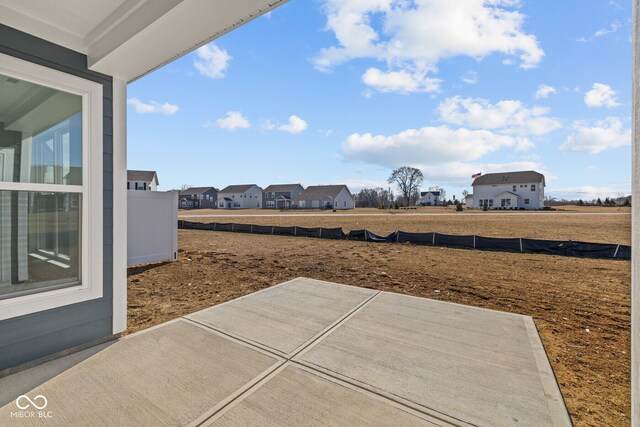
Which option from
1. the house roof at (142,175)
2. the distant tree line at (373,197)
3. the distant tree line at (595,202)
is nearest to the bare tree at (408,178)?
the distant tree line at (373,197)

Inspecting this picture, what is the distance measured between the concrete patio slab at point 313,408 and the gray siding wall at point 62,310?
183cm

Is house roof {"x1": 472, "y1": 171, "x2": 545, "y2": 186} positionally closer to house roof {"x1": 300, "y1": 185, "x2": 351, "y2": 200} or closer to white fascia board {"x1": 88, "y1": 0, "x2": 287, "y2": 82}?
house roof {"x1": 300, "y1": 185, "x2": 351, "y2": 200}

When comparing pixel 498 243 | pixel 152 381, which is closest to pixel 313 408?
pixel 152 381

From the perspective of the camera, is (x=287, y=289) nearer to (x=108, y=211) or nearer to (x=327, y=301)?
(x=327, y=301)

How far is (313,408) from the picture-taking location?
79.0 inches

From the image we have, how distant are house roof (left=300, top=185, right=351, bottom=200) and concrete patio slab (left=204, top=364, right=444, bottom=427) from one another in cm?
4739

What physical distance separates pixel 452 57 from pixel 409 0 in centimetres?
415

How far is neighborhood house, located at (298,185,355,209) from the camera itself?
161ft

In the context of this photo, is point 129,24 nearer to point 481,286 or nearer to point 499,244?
point 481,286

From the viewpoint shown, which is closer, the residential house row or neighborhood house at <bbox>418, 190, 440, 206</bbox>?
the residential house row

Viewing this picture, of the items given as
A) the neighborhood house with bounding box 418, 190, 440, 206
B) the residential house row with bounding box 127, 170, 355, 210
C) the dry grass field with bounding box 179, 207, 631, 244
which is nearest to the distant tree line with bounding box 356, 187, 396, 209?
the residential house row with bounding box 127, 170, 355, 210

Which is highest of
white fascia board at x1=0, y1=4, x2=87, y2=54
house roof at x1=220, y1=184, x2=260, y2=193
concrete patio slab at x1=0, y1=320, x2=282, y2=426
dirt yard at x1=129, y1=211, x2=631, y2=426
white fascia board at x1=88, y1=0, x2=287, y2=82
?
house roof at x1=220, y1=184, x2=260, y2=193

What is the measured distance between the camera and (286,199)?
2116 inches

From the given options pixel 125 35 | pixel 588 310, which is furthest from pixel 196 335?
pixel 588 310
